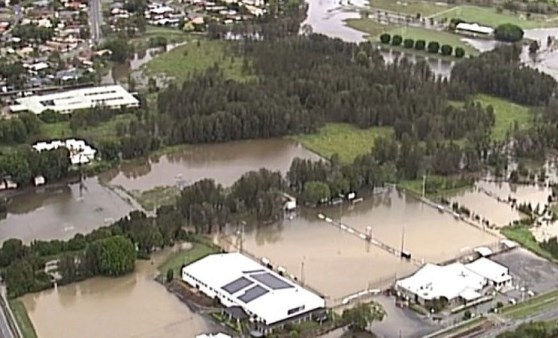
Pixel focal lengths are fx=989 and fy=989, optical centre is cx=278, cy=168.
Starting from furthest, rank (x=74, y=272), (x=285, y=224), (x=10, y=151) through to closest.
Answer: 1. (x=10, y=151)
2. (x=285, y=224)
3. (x=74, y=272)

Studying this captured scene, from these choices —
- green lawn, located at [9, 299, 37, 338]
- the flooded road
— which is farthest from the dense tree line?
green lawn, located at [9, 299, 37, 338]

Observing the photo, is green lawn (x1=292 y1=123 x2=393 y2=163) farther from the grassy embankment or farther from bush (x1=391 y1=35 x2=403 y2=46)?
bush (x1=391 y1=35 x2=403 y2=46)

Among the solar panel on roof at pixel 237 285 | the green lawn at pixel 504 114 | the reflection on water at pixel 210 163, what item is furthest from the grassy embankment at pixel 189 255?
the green lawn at pixel 504 114

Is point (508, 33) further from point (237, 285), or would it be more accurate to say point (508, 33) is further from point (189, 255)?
point (237, 285)

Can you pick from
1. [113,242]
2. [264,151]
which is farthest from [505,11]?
[113,242]

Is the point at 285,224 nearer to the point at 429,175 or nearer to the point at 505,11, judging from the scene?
the point at 429,175

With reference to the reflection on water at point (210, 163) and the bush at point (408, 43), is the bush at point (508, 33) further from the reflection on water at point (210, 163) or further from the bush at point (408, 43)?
the reflection on water at point (210, 163)

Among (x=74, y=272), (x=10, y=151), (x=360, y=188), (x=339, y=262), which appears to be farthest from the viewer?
(x=10, y=151)
